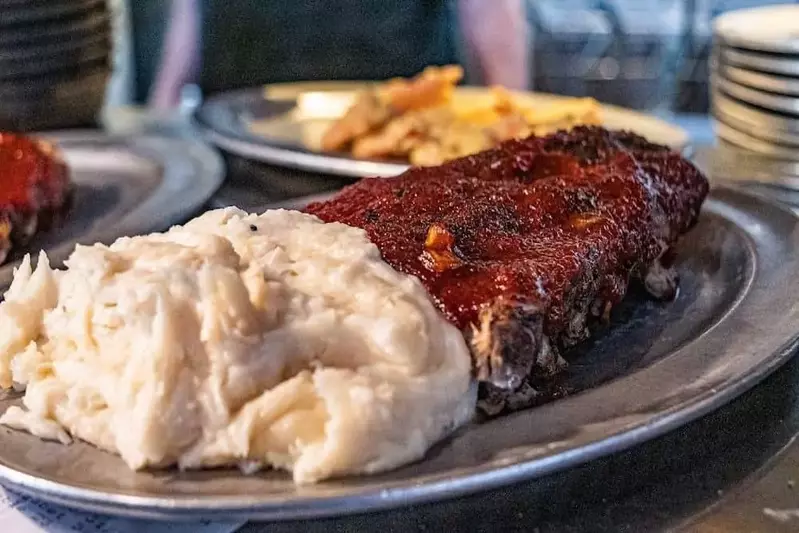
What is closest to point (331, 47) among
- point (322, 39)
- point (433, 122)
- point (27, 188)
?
point (322, 39)

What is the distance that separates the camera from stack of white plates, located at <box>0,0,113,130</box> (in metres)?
3.40

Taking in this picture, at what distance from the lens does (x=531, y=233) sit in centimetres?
171

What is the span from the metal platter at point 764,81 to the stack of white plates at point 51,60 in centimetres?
258

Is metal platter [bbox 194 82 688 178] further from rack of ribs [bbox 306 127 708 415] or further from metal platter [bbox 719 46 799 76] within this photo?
rack of ribs [bbox 306 127 708 415]

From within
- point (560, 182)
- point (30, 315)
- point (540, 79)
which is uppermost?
point (560, 182)

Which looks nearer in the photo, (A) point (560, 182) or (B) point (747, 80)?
(A) point (560, 182)

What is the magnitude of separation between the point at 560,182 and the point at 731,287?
0.47m

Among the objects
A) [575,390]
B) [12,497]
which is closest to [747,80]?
[575,390]

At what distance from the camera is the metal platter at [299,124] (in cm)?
306

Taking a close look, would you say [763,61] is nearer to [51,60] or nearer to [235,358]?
[235,358]

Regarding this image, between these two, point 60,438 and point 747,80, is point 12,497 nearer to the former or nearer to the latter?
point 60,438

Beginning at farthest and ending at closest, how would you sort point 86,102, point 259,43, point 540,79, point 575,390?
point 540,79, point 259,43, point 86,102, point 575,390

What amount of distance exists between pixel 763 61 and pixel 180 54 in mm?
3253

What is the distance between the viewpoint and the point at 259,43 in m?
5.23
